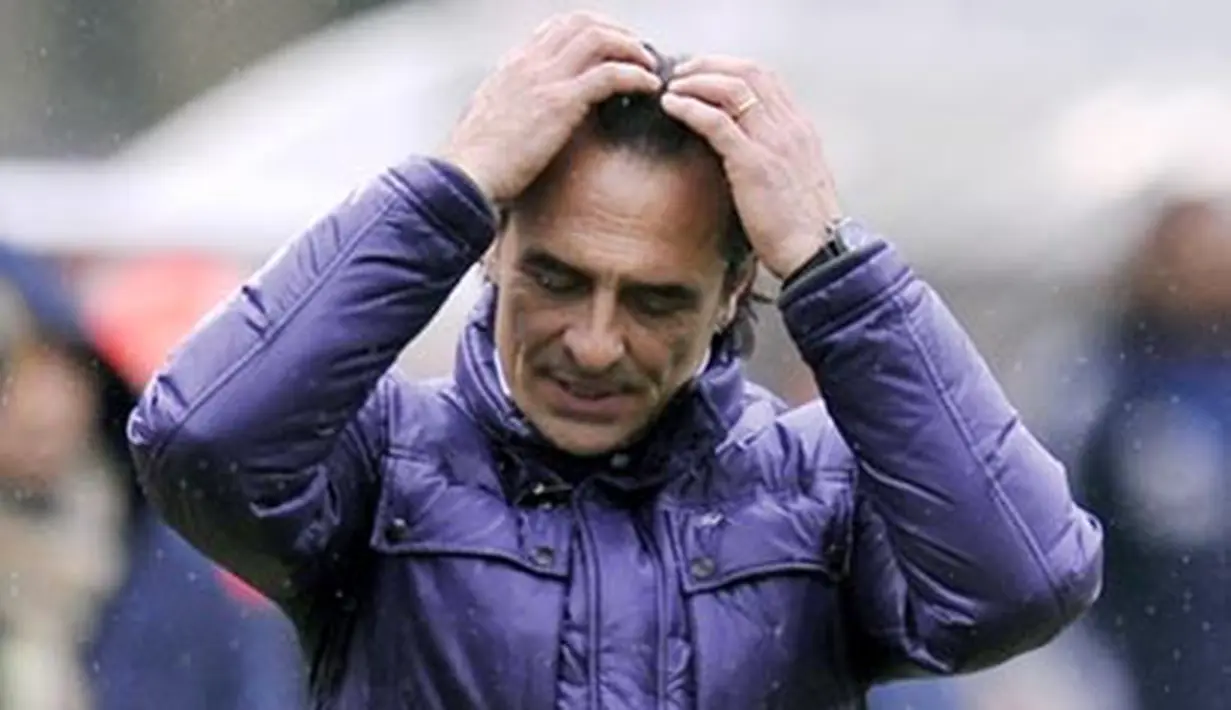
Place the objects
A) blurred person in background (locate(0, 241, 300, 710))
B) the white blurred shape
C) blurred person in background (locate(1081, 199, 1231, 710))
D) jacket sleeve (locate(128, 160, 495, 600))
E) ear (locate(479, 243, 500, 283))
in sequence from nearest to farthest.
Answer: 1. jacket sleeve (locate(128, 160, 495, 600))
2. ear (locate(479, 243, 500, 283))
3. blurred person in background (locate(0, 241, 300, 710))
4. blurred person in background (locate(1081, 199, 1231, 710))
5. the white blurred shape

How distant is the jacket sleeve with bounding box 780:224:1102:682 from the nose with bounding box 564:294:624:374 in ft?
0.40

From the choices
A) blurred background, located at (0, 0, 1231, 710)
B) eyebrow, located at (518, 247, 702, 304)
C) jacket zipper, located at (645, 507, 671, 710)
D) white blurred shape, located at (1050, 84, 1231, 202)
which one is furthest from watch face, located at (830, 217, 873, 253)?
white blurred shape, located at (1050, 84, 1231, 202)

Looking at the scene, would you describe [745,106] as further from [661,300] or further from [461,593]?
[461,593]

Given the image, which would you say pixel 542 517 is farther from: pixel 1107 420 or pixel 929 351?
pixel 1107 420

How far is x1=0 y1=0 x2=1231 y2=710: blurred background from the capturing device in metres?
4.80

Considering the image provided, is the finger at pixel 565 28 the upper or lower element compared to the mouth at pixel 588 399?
upper

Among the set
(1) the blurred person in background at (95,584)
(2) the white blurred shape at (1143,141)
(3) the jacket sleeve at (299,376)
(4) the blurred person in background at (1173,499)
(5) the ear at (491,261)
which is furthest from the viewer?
(2) the white blurred shape at (1143,141)

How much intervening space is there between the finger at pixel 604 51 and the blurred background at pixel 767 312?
6.21 ft

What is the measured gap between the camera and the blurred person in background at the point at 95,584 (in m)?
4.75

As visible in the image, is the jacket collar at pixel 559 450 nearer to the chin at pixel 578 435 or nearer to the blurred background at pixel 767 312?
the chin at pixel 578 435

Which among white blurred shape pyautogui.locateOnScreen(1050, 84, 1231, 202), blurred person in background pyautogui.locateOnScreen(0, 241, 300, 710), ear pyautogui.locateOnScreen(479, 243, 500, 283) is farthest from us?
white blurred shape pyautogui.locateOnScreen(1050, 84, 1231, 202)

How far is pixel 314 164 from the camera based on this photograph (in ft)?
19.5

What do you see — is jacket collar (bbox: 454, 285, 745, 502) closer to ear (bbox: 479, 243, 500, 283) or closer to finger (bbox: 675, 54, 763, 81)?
ear (bbox: 479, 243, 500, 283)

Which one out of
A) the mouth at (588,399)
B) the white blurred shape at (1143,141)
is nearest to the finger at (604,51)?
→ the mouth at (588,399)
